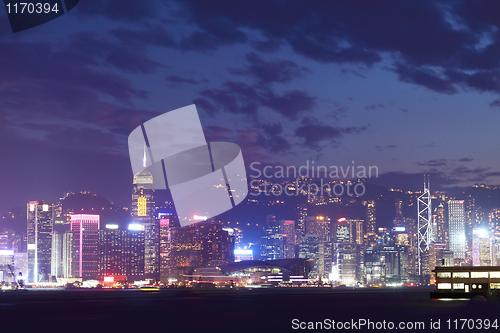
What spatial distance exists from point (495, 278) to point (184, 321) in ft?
266

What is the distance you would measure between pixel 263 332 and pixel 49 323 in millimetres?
29258

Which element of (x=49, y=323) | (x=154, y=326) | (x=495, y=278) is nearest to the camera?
(x=154, y=326)

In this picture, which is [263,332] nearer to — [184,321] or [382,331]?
[382,331]

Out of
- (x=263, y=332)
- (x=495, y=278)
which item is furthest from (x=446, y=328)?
(x=495, y=278)

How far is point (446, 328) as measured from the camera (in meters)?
59.4

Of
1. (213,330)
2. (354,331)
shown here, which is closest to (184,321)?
(213,330)

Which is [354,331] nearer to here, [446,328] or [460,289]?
[446,328]

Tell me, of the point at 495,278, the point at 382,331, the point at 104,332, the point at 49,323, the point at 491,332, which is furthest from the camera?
the point at 495,278

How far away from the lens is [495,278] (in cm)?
13512

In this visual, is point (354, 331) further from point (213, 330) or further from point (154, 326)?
point (154, 326)

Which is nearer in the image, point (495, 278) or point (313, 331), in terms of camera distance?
point (313, 331)

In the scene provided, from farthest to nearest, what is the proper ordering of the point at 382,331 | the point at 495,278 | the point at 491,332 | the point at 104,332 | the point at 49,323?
the point at 495,278 < the point at 49,323 < the point at 104,332 < the point at 382,331 < the point at 491,332

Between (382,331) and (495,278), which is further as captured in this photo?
(495,278)

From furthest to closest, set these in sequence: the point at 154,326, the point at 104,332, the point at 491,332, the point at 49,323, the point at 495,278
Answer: the point at 495,278, the point at 49,323, the point at 154,326, the point at 104,332, the point at 491,332
